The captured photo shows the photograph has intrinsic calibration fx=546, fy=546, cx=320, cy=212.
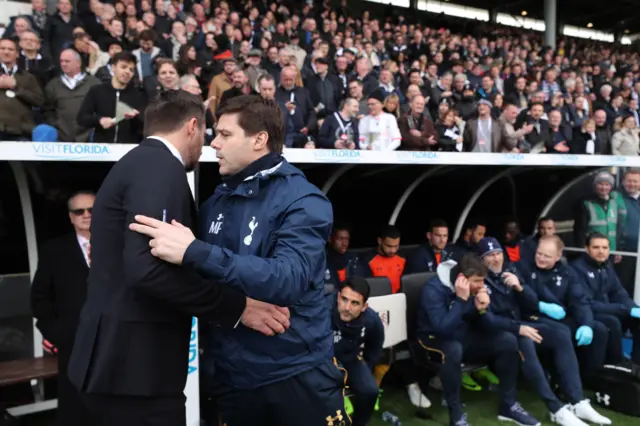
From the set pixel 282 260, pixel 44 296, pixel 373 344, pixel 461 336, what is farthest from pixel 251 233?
pixel 461 336

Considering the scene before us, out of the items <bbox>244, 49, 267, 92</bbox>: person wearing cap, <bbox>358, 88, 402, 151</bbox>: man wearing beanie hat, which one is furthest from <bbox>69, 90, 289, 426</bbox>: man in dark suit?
<bbox>244, 49, 267, 92</bbox>: person wearing cap

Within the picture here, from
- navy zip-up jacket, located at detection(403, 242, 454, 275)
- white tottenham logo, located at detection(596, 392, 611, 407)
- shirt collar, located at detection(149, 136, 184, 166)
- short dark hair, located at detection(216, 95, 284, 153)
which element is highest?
short dark hair, located at detection(216, 95, 284, 153)

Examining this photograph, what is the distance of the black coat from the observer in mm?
2637

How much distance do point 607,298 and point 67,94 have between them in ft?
16.6

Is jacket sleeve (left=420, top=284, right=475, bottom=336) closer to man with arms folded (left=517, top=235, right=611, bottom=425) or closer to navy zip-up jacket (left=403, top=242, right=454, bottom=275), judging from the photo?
man with arms folded (left=517, top=235, right=611, bottom=425)

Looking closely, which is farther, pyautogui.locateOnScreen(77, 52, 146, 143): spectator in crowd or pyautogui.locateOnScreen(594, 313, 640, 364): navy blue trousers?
pyautogui.locateOnScreen(594, 313, 640, 364): navy blue trousers

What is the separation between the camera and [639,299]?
17.8 ft

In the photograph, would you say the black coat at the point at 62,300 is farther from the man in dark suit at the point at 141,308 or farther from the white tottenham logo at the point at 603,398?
the white tottenham logo at the point at 603,398

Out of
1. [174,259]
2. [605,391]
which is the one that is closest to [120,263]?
[174,259]

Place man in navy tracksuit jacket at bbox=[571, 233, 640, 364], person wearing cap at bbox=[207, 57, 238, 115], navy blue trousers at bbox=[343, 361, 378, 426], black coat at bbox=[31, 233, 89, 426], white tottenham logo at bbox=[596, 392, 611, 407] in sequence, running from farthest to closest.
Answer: person wearing cap at bbox=[207, 57, 238, 115]
man in navy tracksuit jacket at bbox=[571, 233, 640, 364]
white tottenham logo at bbox=[596, 392, 611, 407]
navy blue trousers at bbox=[343, 361, 378, 426]
black coat at bbox=[31, 233, 89, 426]

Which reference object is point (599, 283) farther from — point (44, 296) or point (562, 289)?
point (44, 296)

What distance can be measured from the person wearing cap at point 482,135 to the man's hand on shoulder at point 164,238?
18.5 feet

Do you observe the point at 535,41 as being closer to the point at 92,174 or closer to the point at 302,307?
the point at 92,174

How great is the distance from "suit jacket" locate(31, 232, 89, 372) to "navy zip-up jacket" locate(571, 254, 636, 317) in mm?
4206
